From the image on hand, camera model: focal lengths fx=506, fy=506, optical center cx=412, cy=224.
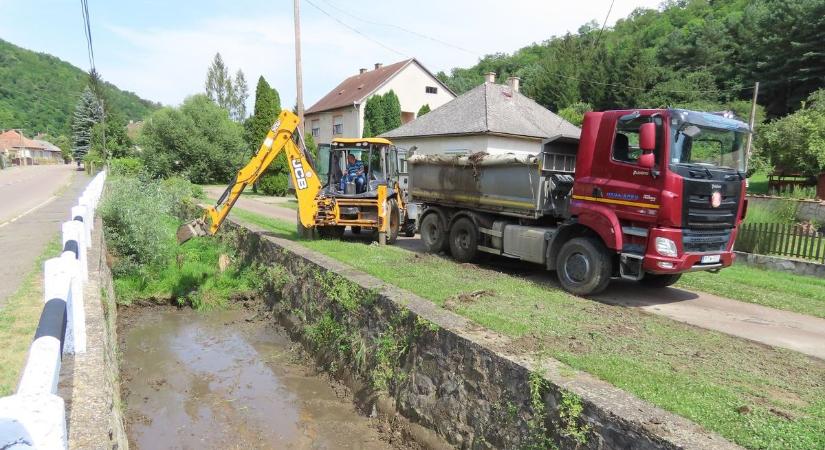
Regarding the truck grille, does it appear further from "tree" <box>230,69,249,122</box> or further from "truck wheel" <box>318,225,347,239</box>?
"tree" <box>230,69,249,122</box>

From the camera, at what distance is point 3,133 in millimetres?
93312

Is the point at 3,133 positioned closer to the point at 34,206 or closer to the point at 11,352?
the point at 34,206

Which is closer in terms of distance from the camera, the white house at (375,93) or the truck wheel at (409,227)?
the truck wheel at (409,227)

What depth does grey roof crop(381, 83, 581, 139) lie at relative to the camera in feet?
77.8

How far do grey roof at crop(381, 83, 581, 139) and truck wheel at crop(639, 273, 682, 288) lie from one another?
14918 mm

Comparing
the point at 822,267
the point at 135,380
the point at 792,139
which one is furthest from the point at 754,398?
the point at 792,139

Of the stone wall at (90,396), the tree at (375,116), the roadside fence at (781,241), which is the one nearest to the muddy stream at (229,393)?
the stone wall at (90,396)

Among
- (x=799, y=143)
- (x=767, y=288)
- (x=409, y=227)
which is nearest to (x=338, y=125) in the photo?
(x=409, y=227)

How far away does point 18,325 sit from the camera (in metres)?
5.42

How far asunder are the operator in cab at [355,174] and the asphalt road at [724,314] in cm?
456

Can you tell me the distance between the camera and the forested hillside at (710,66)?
35562mm

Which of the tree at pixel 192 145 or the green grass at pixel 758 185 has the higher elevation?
the tree at pixel 192 145

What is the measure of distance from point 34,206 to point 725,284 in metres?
22.1

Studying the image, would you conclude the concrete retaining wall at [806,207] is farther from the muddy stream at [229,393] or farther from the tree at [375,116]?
the tree at [375,116]
